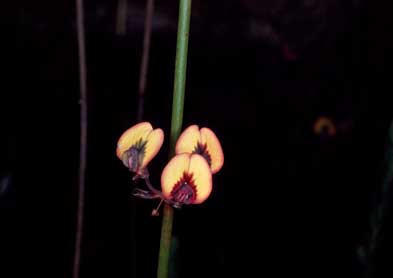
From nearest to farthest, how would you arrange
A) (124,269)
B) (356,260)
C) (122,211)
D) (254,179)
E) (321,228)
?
(356,260) → (124,269) → (321,228) → (122,211) → (254,179)

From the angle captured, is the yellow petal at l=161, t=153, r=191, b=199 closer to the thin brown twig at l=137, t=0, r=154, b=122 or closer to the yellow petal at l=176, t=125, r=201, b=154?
the yellow petal at l=176, t=125, r=201, b=154

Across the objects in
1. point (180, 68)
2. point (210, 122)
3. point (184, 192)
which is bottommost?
point (210, 122)

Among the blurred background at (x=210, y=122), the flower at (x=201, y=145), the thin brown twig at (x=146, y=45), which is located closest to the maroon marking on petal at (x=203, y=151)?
the flower at (x=201, y=145)

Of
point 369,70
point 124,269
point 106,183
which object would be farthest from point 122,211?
point 369,70

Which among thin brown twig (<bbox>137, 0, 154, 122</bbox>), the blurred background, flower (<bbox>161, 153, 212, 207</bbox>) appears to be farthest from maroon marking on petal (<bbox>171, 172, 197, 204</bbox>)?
the blurred background

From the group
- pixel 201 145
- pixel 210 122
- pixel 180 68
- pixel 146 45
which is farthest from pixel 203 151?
pixel 210 122

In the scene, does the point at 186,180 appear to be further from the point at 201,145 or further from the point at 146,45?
the point at 146,45

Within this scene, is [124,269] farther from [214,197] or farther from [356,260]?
[356,260]
